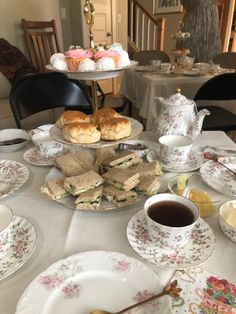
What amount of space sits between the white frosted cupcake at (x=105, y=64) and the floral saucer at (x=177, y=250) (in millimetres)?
343

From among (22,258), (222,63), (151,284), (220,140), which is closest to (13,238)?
(22,258)

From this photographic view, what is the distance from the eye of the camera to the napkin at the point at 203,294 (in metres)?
0.41

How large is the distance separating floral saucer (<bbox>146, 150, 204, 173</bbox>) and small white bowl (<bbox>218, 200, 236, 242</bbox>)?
199 millimetres

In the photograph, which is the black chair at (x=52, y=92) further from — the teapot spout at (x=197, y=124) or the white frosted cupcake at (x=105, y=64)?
the white frosted cupcake at (x=105, y=64)

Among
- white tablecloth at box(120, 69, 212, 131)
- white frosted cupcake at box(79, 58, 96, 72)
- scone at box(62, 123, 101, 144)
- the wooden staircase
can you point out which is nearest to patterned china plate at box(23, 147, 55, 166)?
scone at box(62, 123, 101, 144)

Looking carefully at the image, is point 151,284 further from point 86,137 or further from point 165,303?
point 86,137

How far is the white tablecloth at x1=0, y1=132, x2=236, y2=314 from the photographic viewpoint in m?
0.46

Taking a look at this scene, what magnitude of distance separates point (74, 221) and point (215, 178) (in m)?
0.41

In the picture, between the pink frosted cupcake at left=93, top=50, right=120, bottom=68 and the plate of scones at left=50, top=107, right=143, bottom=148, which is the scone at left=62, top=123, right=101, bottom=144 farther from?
the pink frosted cupcake at left=93, top=50, right=120, bottom=68

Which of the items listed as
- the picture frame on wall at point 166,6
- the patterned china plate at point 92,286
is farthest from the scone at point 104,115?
the picture frame on wall at point 166,6

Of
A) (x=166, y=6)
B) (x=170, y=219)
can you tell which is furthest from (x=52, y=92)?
(x=166, y=6)

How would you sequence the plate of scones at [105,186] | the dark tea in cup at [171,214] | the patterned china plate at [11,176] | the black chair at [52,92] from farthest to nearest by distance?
the black chair at [52,92]
the patterned china plate at [11,176]
the plate of scones at [105,186]
the dark tea in cup at [171,214]

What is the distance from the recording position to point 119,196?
616 millimetres

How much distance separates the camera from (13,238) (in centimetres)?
54
